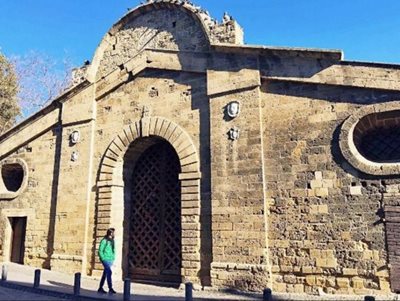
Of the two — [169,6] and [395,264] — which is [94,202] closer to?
[169,6]

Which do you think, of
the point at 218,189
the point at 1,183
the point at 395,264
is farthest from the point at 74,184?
the point at 395,264

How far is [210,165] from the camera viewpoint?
378 inches

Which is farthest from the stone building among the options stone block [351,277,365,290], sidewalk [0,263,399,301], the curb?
the curb

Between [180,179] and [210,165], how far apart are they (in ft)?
2.88

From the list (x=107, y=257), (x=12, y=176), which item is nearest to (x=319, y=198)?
(x=107, y=257)

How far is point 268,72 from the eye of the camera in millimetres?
9242

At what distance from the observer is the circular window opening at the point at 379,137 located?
7949mm

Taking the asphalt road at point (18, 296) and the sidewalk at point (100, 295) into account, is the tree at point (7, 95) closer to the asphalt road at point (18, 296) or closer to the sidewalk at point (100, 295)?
the sidewalk at point (100, 295)

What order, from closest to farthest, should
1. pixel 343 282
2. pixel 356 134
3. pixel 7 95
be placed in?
pixel 343 282, pixel 356 134, pixel 7 95

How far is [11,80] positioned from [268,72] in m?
15.6

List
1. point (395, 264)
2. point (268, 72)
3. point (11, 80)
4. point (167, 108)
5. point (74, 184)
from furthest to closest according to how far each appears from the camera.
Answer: point (11, 80), point (74, 184), point (167, 108), point (268, 72), point (395, 264)

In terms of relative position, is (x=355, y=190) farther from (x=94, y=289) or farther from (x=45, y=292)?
(x=45, y=292)

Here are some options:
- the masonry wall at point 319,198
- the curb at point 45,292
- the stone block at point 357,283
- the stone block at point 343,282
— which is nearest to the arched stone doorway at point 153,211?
the curb at point 45,292

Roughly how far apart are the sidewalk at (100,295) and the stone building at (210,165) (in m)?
0.31
